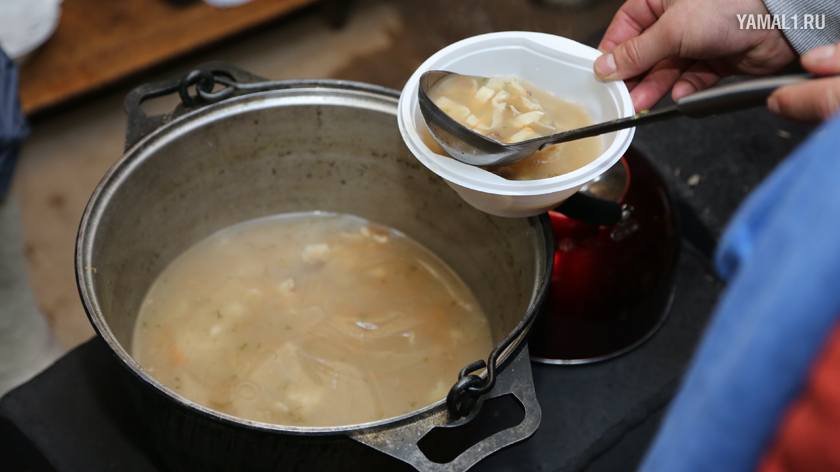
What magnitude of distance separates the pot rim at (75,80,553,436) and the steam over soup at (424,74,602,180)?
95 millimetres

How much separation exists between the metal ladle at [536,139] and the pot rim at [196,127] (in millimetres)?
176

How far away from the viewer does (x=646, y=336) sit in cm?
140

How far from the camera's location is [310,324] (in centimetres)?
127

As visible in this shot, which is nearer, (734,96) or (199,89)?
(734,96)

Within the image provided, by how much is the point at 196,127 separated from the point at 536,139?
2.19 feet

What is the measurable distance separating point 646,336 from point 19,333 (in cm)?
161

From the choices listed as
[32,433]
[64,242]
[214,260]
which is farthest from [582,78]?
[64,242]

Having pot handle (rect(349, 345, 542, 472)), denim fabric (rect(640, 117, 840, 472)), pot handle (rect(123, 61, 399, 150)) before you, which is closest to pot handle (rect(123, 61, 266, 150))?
pot handle (rect(123, 61, 399, 150))

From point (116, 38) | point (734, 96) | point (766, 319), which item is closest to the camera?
point (766, 319)

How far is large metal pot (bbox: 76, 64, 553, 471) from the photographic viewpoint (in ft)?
2.63

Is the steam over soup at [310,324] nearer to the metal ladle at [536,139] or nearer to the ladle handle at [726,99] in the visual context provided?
the metal ladle at [536,139]

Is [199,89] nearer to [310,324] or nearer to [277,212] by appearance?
[277,212]

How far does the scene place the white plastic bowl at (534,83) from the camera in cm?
91

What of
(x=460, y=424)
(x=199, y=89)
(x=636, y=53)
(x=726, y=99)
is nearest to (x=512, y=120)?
(x=636, y=53)
